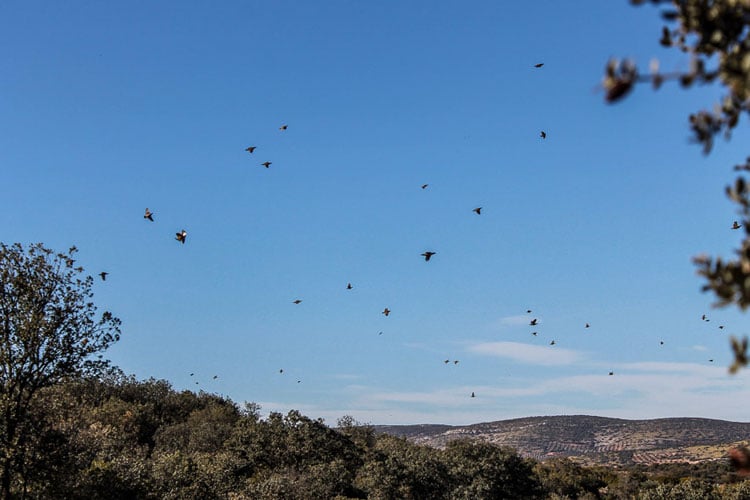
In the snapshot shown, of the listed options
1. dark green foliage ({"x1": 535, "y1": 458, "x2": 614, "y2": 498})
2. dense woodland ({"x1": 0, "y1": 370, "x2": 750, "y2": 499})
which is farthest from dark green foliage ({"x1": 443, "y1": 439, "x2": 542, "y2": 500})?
dark green foliage ({"x1": 535, "y1": 458, "x2": 614, "y2": 498})

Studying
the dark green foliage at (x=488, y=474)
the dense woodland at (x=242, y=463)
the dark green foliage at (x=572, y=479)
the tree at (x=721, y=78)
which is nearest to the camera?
the tree at (x=721, y=78)

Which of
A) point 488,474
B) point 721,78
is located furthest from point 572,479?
point 721,78

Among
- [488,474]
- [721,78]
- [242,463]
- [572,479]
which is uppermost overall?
[721,78]

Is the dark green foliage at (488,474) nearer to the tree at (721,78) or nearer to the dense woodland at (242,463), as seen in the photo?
the dense woodland at (242,463)

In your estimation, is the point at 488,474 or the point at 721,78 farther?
the point at 488,474

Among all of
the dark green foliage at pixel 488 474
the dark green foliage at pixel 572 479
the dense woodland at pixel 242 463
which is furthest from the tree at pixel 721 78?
the dark green foliage at pixel 572 479

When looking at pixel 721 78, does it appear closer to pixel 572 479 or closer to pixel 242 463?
pixel 242 463

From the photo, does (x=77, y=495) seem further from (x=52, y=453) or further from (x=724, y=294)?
(x=724, y=294)

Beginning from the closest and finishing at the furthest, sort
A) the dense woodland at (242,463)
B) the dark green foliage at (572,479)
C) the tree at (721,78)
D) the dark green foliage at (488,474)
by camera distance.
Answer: the tree at (721,78) → the dense woodland at (242,463) → the dark green foliage at (488,474) → the dark green foliage at (572,479)
